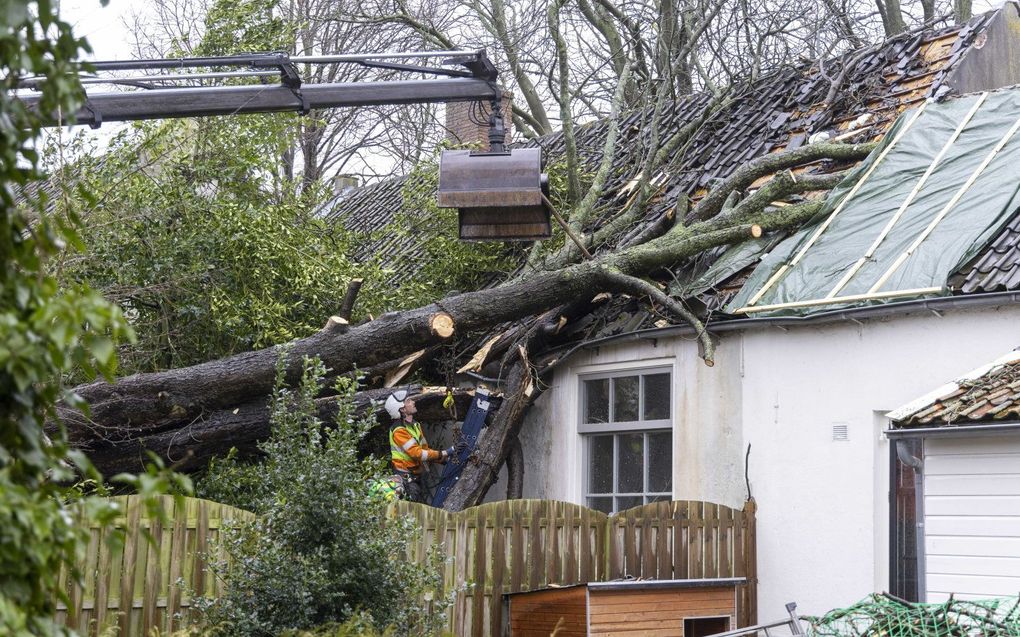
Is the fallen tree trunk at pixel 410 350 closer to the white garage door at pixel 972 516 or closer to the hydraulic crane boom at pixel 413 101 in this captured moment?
the hydraulic crane boom at pixel 413 101

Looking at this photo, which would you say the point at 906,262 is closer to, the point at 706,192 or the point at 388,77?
the point at 706,192

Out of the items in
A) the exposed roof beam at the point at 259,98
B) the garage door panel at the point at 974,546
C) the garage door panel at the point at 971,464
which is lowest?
the garage door panel at the point at 974,546

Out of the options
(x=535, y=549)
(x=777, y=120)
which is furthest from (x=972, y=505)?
(x=777, y=120)

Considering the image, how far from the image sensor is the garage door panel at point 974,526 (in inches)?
291

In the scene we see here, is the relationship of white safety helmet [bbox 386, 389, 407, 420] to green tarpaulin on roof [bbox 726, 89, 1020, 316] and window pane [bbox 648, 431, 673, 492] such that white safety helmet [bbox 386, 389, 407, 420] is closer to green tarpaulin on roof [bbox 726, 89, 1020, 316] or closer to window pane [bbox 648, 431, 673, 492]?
window pane [bbox 648, 431, 673, 492]

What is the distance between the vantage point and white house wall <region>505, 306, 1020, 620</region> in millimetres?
9227

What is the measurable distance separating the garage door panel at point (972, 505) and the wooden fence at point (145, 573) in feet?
14.4

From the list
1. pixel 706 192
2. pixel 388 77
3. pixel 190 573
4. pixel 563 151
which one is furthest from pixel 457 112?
pixel 190 573

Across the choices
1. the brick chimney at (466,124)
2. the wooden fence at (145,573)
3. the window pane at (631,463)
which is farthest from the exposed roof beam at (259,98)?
the brick chimney at (466,124)

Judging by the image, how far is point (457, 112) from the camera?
22.7 metres

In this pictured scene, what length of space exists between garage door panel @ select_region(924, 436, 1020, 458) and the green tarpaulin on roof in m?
1.72

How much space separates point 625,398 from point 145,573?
5.02 m

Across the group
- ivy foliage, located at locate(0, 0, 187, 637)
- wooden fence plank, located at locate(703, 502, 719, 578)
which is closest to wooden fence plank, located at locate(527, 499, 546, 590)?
wooden fence plank, located at locate(703, 502, 719, 578)

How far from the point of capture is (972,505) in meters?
7.57
